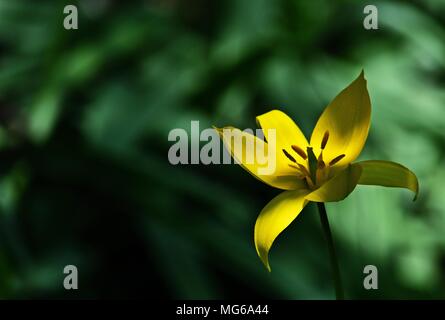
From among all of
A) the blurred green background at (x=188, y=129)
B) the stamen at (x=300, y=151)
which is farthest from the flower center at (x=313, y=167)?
the blurred green background at (x=188, y=129)

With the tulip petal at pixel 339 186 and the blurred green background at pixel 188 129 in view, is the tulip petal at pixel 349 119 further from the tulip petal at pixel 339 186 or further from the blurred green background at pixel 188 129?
the blurred green background at pixel 188 129

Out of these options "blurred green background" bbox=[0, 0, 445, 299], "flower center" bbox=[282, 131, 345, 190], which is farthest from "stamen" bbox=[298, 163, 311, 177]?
"blurred green background" bbox=[0, 0, 445, 299]

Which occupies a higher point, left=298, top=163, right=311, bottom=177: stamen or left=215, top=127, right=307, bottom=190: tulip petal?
left=298, top=163, right=311, bottom=177: stamen

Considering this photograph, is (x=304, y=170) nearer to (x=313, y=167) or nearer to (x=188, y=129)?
(x=313, y=167)

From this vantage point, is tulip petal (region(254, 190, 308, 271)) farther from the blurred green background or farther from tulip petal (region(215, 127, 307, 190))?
the blurred green background

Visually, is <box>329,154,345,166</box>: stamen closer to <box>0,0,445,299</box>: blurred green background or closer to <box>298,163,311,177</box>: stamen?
<box>298,163,311,177</box>: stamen

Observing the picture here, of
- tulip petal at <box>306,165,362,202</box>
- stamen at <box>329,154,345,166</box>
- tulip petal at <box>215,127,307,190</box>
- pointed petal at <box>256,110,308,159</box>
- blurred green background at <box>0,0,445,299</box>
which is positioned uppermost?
blurred green background at <box>0,0,445,299</box>

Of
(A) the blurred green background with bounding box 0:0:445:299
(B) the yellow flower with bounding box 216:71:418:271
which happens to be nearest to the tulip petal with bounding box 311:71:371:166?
(B) the yellow flower with bounding box 216:71:418:271

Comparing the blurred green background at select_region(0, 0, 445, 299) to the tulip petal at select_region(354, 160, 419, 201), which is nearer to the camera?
the tulip petal at select_region(354, 160, 419, 201)
